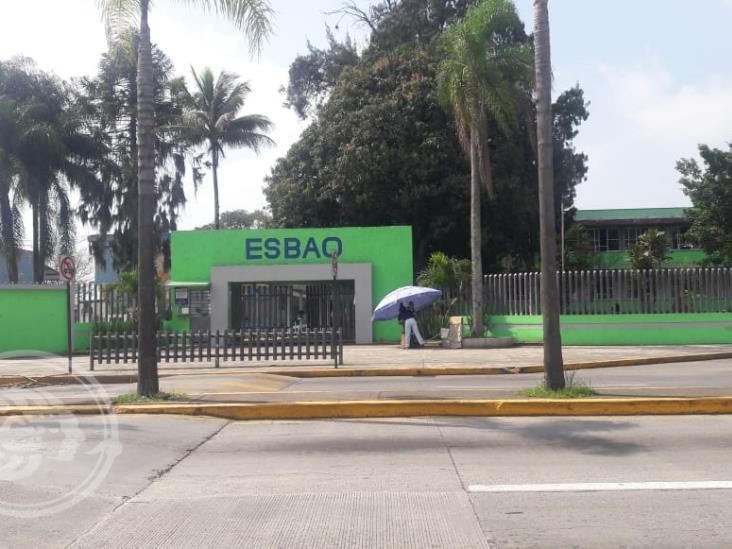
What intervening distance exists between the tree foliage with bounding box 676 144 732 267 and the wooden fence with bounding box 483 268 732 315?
1269 cm

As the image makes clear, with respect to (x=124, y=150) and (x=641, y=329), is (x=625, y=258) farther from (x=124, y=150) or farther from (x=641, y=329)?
(x=124, y=150)

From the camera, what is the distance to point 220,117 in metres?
41.6

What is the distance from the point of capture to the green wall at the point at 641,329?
24078 millimetres

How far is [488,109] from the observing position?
24156 mm

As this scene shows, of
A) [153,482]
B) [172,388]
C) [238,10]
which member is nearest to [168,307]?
[172,388]

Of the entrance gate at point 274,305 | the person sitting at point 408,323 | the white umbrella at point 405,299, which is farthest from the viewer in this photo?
the entrance gate at point 274,305

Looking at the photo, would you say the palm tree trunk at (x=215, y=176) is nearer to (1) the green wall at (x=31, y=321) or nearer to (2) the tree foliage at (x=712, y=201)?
(1) the green wall at (x=31, y=321)

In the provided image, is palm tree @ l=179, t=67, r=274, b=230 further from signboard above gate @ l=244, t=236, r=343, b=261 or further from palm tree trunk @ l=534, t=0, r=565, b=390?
palm tree trunk @ l=534, t=0, r=565, b=390

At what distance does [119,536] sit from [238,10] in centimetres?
943

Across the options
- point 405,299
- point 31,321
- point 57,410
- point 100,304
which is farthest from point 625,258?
point 57,410

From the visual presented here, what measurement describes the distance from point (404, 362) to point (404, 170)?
16.3m

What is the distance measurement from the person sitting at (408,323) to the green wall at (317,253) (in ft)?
11.8

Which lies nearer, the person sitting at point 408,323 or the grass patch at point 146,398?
the grass patch at point 146,398

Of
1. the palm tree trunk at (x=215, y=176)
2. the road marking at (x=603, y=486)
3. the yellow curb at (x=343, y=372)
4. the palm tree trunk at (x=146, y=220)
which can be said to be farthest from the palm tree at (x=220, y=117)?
the road marking at (x=603, y=486)
